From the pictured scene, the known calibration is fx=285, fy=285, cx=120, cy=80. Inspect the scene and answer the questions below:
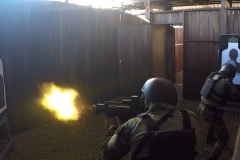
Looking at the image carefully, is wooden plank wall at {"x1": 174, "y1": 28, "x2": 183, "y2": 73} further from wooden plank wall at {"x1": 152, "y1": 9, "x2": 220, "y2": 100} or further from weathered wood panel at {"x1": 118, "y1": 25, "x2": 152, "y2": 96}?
weathered wood panel at {"x1": 118, "y1": 25, "x2": 152, "y2": 96}

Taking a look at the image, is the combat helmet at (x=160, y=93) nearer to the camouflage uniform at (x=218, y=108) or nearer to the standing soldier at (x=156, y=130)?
the standing soldier at (x=156, y=130)

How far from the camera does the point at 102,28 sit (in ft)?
27.3

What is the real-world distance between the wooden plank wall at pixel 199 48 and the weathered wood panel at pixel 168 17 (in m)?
0.48

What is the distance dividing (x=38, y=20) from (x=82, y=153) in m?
3.10

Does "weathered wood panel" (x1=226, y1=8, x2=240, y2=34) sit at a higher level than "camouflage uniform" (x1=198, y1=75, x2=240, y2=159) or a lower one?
higher

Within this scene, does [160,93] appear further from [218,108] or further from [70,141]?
[70,141]

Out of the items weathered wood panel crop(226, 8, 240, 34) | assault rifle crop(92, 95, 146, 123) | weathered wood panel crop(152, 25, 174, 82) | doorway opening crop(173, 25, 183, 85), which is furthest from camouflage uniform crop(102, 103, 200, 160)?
doorway opening crop(173, 25, 183, 85)

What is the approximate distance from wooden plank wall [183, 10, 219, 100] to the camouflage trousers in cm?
391

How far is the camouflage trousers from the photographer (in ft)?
14.1

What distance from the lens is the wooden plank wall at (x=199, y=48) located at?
323 inches

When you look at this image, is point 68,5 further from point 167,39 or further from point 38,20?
point 167,39

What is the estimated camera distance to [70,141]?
545 centimetres

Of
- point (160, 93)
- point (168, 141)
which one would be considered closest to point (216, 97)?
point (160, 93)

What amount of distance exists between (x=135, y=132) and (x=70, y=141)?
3549 mm
